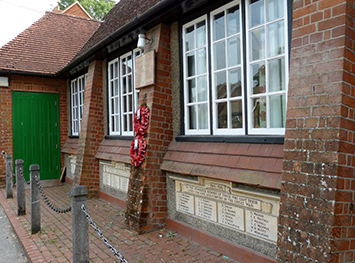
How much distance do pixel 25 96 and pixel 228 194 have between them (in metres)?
9.13

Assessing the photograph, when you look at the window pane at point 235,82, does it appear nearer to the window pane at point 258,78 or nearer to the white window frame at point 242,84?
the white window frame at point 242,84

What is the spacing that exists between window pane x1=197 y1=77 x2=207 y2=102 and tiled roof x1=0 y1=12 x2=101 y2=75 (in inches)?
299

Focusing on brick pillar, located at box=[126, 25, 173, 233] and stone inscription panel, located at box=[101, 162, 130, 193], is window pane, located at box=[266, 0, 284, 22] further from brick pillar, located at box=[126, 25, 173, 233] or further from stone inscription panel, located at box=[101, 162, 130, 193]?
stone inscription panel, located at box=[101, 162, 130, 193]

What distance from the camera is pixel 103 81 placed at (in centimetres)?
848

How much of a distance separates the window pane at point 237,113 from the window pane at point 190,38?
1.44 m

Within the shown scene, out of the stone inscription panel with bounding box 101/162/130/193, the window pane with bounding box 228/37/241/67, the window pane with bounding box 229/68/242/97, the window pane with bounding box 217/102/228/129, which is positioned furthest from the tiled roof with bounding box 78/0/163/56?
the stone inscription panel with bounding box 101/162/130/193

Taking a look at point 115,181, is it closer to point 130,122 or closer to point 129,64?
point 130,122

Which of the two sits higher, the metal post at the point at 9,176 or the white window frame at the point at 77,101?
the white window frame at the point at 77,101

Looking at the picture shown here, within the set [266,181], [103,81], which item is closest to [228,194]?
[266,181]

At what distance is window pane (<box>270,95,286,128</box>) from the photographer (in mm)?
3691

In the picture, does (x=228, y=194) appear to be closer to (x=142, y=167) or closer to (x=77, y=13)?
(x=142, y=167)

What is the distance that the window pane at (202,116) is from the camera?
16.2 feet

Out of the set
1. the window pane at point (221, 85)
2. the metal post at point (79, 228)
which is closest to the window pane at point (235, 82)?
the window pane at point (221, 85)

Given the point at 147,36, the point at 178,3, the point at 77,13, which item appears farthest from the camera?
the point at 77,13
